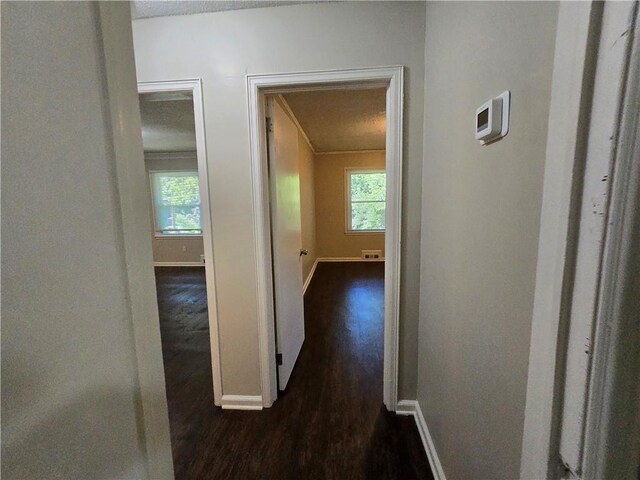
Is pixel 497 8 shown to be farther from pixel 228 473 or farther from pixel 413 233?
pixel 228 473

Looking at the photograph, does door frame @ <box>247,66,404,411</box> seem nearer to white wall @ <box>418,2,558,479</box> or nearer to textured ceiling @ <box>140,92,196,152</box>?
white wall @ <box>418,2,558,479</box>

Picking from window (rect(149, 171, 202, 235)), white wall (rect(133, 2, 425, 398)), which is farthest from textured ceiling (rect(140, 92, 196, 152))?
window (rect(149, 171, 202, 235))

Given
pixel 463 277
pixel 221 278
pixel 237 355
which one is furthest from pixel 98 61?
pixel 237 355

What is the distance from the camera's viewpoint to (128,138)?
0.58 meters

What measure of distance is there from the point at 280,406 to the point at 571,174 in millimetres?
2033

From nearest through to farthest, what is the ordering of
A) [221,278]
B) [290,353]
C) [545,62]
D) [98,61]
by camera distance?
[98,61]
[545,62]
[221,278]
[290,353]

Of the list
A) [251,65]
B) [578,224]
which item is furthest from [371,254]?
[578,224]

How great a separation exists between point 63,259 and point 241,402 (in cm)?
183

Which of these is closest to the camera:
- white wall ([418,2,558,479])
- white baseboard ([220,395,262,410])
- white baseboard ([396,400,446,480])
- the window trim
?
white wall ([418,2,558,479])

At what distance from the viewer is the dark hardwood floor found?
147cm

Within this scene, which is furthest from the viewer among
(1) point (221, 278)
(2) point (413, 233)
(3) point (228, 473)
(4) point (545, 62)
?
(1) point (221, 278)

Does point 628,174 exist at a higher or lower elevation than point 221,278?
higher

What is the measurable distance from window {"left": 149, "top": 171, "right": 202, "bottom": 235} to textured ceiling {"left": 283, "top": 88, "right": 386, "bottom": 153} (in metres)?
2.92

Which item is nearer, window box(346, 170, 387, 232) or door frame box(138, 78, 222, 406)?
door frame box(138, 78, 222, 406)
